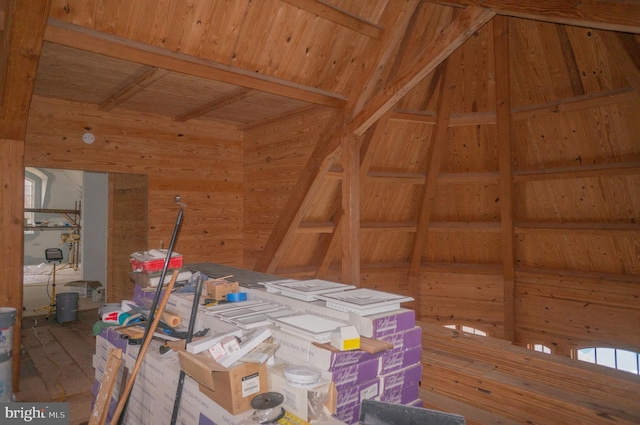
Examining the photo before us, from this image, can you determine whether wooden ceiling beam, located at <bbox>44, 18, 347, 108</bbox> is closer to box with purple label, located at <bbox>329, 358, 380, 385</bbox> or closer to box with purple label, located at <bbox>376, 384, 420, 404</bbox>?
box with purple label, located at <bbox>329, 358, 380, 385</bbox>

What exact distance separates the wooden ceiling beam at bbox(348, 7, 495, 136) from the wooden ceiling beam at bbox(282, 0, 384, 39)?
54 centimetres

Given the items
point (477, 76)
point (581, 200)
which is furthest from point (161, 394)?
point (581, 200)

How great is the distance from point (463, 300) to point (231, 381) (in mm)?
5901

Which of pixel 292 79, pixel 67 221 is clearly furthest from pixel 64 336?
pixel 67 221

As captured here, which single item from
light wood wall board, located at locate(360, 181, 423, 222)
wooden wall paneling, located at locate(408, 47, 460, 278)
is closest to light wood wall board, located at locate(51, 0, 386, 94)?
wooden wall paneling, located at locate(408, 47, 460, 278)

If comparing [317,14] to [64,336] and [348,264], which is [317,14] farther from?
[64,336]

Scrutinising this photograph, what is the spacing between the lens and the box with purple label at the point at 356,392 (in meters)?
1.92

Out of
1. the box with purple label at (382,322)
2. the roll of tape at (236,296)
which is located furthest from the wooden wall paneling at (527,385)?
the roll of tape at (236,296)

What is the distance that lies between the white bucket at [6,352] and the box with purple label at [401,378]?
3.04 metres

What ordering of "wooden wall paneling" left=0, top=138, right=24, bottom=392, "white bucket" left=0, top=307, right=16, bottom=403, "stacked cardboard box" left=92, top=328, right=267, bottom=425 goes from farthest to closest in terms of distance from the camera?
"wooden wall paneling" left=0, top=138, right=24, bottom=392
"white bucket" left=0, top=307, right=16, bottom=403
"stacked cardboard box" left=92, top=328, right=267, bottom=425

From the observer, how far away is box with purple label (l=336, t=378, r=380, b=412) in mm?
1922

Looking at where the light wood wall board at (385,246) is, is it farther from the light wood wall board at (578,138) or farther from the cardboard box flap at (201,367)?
the cardboard box flap at (201,367)

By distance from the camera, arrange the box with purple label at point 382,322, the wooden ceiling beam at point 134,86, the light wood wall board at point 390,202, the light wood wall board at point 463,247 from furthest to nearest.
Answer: the light wood wall board at point 463,247 < the light wood wall board at point 390,202 < the wooden ceiling beam at point 134,86 < the box with purple label at point 382,322

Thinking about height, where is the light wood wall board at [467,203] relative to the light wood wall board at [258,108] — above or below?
below
